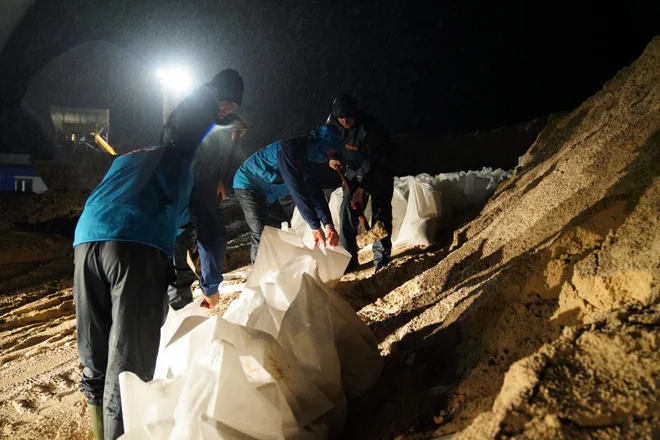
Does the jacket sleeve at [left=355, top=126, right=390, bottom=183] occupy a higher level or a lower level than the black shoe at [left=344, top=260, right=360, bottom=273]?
higher

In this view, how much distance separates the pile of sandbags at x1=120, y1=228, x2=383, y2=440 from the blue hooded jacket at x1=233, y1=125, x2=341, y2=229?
1652mm

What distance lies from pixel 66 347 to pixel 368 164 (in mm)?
2723

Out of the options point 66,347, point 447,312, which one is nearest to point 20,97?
point 66,347

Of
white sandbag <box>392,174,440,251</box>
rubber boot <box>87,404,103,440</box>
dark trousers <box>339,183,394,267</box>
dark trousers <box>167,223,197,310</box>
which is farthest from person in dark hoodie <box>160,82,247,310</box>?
white sandbag <box>392,174,440,251</box>

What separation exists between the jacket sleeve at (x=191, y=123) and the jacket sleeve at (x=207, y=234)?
0.70 ft

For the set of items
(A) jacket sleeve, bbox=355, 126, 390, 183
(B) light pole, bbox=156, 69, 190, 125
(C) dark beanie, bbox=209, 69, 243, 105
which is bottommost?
(A) jacket sleeve, bbox=355, 126, 390, 183

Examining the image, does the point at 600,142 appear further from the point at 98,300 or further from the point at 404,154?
the point at 404,154

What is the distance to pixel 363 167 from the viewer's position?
3723 millimetres

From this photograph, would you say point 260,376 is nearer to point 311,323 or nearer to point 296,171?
point 311,323

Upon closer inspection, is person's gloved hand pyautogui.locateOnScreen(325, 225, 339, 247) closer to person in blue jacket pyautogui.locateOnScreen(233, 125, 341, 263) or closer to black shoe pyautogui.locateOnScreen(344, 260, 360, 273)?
person in blue jacket pyautogui.locateOnScreen(233, 125, 341, 263)

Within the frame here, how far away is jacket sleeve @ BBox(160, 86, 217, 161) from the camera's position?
1810mm

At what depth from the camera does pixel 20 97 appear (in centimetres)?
1341

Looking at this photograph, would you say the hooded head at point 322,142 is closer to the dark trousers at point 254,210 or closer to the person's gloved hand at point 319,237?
the dark trousers at point 254,210

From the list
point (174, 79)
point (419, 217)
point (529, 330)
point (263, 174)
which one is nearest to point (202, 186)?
point (529, 330)
